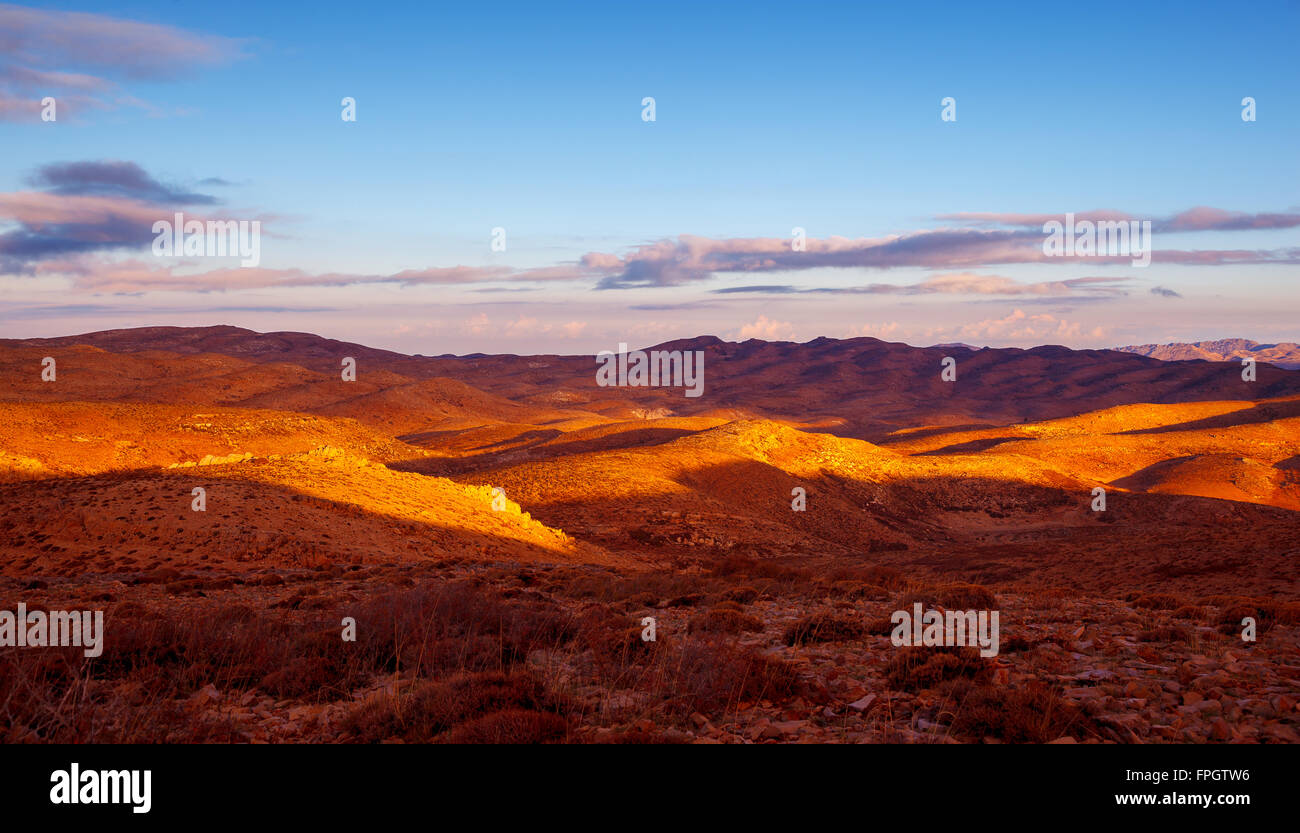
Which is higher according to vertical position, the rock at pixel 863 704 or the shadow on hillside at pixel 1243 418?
the rock at pixel 863 704

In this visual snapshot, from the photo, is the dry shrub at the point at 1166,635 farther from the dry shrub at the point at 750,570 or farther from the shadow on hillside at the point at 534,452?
the shadow on hillside at the point at 534,452

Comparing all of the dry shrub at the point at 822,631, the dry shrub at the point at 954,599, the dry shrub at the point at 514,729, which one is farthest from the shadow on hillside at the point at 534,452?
the dry shrub at the point at 514,729

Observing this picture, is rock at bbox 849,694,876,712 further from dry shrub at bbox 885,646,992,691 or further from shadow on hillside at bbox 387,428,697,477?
shadow on hillside at bbox 387,428,697,477

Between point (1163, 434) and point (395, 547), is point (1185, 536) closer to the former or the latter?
point (395, 547)

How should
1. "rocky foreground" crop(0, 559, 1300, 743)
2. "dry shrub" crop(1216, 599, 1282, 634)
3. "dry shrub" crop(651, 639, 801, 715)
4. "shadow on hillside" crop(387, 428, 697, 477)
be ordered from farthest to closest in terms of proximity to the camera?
"shadow on hillside" crop(387, 428, 697, 477) < "dry shrub" crop(1216, 599, 1282, 634) < "dry shrub" crop(651, 639, 801, 715) < "rocky foreground" crop(0, 559, 1300, 743)

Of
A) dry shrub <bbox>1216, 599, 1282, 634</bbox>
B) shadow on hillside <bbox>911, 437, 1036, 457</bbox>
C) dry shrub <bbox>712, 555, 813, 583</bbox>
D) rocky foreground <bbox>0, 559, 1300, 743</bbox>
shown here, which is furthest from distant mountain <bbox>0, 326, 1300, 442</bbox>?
dry shrub <bbox>1216, 599, 1282, 634</bbox>
